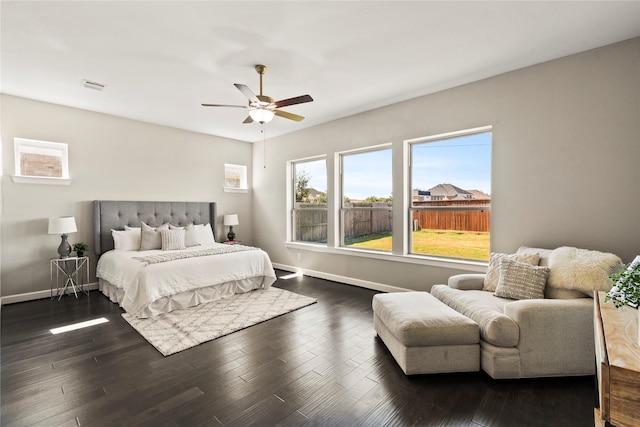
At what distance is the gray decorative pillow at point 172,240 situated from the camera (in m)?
4.54

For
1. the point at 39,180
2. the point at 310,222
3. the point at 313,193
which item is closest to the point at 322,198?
the point at 313,193

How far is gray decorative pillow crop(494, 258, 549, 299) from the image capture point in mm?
2512

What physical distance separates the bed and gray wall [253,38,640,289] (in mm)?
2278

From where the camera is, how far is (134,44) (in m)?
2.70

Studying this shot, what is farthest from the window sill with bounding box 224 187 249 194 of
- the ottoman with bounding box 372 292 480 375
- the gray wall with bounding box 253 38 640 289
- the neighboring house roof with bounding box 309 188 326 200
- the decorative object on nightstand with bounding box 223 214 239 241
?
the ottoman with bounding box 372 292 480 375

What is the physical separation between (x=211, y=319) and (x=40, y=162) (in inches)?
136

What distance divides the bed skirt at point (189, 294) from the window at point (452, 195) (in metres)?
2.52

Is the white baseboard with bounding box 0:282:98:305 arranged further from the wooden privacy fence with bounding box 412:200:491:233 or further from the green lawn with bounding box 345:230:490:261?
the wooden privacy fence with bounding box 412:200:491:233

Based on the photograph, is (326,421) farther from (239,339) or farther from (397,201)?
(397,201)

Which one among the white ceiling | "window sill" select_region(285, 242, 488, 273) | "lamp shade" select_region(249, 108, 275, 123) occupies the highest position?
the white ceiling

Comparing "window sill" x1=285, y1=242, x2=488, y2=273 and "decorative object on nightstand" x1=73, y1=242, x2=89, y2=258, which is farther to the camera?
"decorative object on nightstand" x1=73, y1=242, x2=89, y2=258

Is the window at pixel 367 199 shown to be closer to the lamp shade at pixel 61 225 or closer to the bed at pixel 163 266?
the bed at pixel 163 266

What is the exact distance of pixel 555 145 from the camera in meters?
3.00

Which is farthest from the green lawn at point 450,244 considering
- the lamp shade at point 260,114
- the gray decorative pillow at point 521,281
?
the lamp shade at point 260,114
